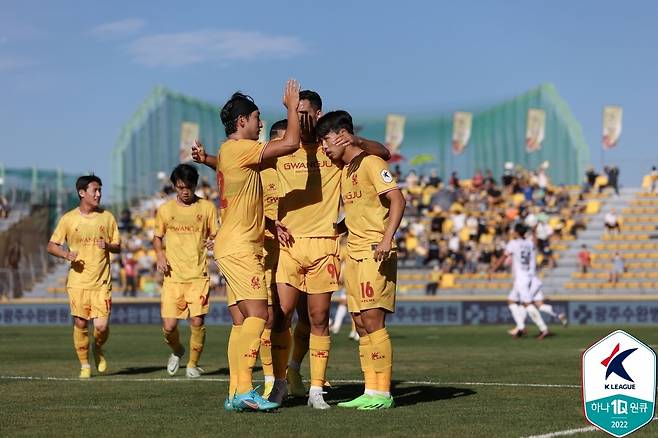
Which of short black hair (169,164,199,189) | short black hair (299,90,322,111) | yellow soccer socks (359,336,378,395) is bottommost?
yellow soccer socks (359,336,378,395)

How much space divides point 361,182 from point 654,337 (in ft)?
52.9

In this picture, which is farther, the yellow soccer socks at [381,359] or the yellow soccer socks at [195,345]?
the yellow soccer socks at [195,345]

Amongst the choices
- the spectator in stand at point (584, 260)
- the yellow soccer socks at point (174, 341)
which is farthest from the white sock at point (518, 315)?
the spectator in stand at point (584, 260)

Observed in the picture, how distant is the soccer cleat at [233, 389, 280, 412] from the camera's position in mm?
9617

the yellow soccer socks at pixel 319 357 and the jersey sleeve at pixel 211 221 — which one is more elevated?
the jersey sleeve at pixel 211 221

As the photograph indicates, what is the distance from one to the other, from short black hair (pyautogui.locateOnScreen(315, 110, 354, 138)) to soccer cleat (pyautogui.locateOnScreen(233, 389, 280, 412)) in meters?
2.37

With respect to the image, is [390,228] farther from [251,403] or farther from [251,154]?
[251,403]

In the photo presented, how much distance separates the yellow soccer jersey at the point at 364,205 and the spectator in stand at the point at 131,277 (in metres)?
32.0

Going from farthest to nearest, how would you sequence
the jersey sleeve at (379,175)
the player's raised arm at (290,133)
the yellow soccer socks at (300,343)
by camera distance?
the yellow soccer socks at (300,343) < the jersey sleeve at (379,175) < the player's raised arm at (290,133)

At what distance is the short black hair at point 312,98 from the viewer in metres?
10.6

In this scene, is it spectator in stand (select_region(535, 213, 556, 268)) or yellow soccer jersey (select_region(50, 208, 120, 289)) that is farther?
spectator in stand (select_region(535, 213, 556, 268))

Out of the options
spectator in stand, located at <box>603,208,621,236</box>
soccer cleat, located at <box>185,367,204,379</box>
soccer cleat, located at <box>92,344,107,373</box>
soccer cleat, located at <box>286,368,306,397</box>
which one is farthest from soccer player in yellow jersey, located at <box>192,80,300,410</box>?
spectator in stand, located at <box>603,208,621,236</box>

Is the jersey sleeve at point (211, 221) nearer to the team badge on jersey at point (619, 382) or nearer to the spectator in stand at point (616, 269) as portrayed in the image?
the team badge on jersey at point (619, 382)

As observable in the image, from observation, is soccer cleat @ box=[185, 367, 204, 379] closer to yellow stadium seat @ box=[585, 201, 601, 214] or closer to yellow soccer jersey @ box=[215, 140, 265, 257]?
yellow soccer jersey @ box=[215, 140, 265, 257]
